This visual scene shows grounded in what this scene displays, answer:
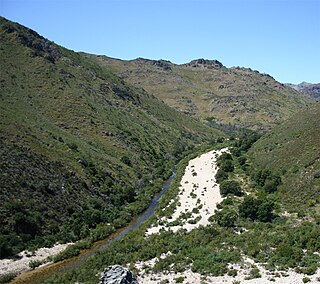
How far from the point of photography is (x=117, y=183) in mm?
64500

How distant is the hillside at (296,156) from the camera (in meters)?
46.8

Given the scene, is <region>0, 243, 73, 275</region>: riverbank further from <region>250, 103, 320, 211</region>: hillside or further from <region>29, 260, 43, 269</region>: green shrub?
<region>250, 103, 320, 211</region>: hillside

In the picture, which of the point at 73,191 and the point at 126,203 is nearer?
the point at 73,191

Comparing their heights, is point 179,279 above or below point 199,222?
below

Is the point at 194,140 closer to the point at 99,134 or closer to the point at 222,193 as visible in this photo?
the point at 99,134

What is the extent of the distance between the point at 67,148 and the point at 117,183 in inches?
466

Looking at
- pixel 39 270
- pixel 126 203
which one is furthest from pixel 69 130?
pixel 39 270

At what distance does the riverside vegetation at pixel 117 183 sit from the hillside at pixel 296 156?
284 mm

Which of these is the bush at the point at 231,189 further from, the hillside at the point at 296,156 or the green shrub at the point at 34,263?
the green shrub at the point at 34,263

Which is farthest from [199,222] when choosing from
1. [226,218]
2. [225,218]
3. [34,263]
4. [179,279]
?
[34,263]

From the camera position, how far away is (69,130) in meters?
82.5

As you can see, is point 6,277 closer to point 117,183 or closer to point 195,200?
point 195,200

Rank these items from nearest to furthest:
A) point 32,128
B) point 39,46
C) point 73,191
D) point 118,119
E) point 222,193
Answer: point 73,191, point 222,193, point 32,128, point 118,119, point 39,46

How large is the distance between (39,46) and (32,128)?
63.0m
